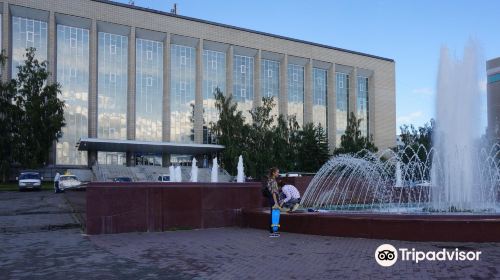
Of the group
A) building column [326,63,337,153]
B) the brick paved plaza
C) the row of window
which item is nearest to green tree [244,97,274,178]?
the row of window

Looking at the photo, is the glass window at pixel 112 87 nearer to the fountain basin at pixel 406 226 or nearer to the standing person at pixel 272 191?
the standing person at pixel 272 191

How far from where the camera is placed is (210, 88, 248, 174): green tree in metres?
51.1

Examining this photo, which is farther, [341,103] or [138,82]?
[341,103]

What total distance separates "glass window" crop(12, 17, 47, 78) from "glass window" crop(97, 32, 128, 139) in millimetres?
5651

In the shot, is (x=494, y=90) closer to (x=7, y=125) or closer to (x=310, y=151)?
(x=310, y=151)

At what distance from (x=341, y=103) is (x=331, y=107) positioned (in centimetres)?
234

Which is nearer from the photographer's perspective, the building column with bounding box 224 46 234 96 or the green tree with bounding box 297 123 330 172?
the green tree with bounding box 297 123 330 172

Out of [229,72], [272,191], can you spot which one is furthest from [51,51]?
[272,191]

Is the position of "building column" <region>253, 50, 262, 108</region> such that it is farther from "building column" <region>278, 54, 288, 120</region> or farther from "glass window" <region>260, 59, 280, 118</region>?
"building column" <region>278, 54, 288, 120</region>

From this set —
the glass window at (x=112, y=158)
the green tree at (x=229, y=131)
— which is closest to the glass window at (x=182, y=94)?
the green tree at (x=229, y=131)

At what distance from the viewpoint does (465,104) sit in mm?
15750

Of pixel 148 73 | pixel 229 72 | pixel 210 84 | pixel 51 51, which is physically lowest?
pixel 210 84

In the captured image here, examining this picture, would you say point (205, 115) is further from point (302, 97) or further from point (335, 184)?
point (335, 184)

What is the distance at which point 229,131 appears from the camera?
52562 mm
